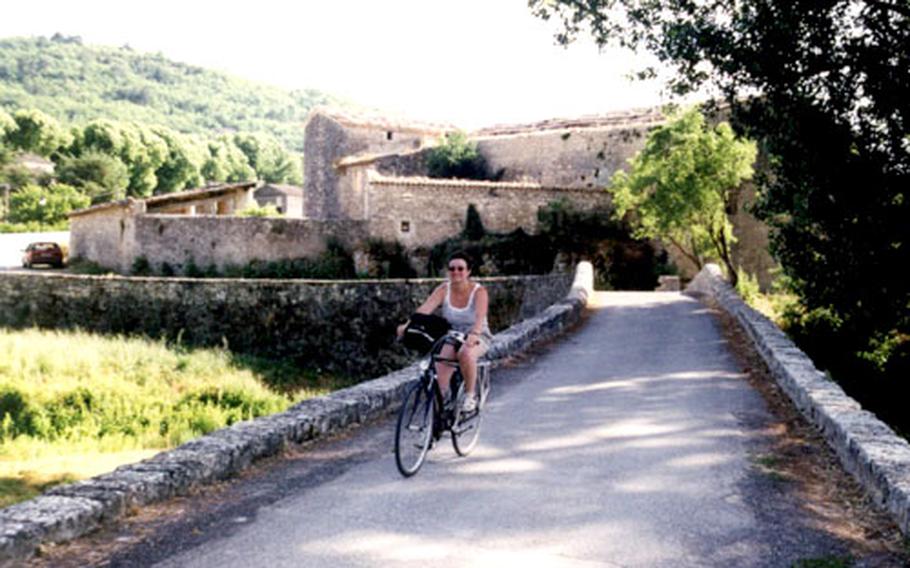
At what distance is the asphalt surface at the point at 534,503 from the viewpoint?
4.77m

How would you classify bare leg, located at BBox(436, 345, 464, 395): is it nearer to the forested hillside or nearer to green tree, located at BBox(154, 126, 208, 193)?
green tree, located at BBox(154, 126, 208, 193)

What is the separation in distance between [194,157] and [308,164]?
132 ft

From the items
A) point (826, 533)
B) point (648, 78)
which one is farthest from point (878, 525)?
point (648, 78)

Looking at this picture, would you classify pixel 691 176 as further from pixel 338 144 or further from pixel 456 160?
pixel 338 144

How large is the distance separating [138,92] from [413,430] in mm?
154369

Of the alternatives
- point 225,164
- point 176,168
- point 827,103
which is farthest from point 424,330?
point 225,164

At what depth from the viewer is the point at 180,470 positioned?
5980mm

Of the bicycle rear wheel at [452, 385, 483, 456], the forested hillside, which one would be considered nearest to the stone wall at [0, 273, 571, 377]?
the bicycle rear wheel at [452, 385, 483, 456]

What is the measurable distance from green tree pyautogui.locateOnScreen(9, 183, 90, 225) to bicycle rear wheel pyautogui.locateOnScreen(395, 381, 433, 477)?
58.5 m

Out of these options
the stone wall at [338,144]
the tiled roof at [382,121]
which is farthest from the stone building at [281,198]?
the tiled roof at [382,121]

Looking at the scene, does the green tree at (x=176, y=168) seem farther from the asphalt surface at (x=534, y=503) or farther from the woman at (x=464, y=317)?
the woman at (x=464, y=317)

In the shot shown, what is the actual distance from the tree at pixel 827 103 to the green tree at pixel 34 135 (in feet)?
247

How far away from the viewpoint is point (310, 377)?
77.2 ft

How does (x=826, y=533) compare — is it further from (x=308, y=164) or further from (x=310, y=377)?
(x=308, y=164)
